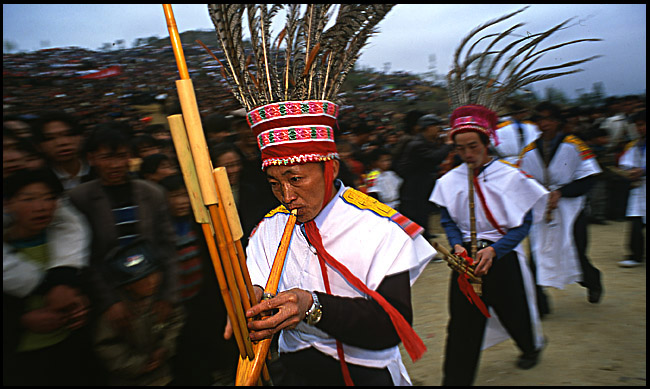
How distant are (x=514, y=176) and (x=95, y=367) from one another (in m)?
2.90

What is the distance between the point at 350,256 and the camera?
5.99 ft

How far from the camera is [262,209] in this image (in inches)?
145

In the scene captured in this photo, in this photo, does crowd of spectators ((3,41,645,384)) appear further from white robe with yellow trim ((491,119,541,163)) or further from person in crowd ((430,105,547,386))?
person in crowd ((430,105,547,386))

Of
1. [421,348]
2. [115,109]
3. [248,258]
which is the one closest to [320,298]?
[421,348]

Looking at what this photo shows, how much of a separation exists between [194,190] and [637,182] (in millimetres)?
6137

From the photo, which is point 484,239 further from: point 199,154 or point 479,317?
point 199,154

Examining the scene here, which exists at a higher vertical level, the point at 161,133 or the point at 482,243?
the point at 161,133

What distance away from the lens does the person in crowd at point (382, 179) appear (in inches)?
253

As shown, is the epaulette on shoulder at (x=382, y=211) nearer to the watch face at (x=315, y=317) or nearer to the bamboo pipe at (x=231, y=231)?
the watch face at (x=315, y=317)

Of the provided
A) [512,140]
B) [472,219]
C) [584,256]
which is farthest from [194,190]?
[512,140]

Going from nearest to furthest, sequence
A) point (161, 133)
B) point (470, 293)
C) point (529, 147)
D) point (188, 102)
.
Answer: point (188, 102) → point (470, 293) → point (161, 133) → point (529, 147)

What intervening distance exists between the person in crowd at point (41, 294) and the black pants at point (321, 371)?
117 centimetres

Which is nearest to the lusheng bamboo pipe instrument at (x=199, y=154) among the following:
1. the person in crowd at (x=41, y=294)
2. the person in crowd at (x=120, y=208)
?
the person in crowd at (x=41, y=294)

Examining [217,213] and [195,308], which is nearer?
[217,213]
